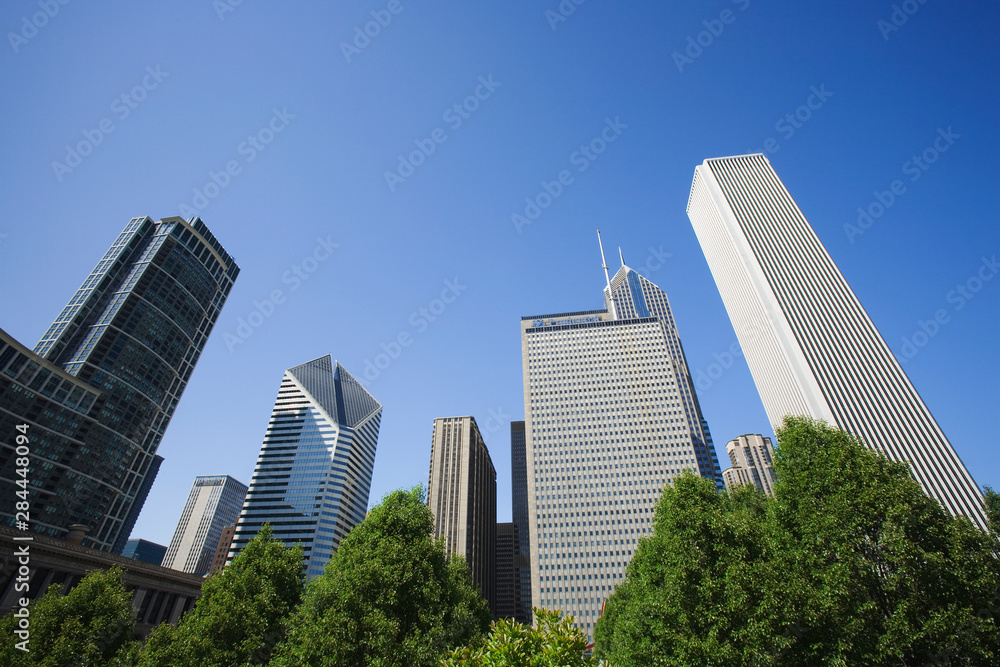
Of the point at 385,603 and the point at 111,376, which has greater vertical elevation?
the point at 111,376

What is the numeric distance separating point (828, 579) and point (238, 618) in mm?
28491

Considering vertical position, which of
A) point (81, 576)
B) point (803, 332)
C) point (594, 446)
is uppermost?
point (803, 332)

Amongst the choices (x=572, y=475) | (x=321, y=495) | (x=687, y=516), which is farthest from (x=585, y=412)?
(x=687, y=516)

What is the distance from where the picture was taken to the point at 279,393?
532 ft

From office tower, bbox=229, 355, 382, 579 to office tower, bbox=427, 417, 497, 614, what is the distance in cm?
2668

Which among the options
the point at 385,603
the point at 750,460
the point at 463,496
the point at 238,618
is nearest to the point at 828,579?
the point at 385,603

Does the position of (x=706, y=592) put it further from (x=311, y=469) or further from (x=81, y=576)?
(x=311, y=469)

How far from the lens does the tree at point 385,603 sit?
1948 cm

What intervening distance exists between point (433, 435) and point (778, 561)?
6376 inches

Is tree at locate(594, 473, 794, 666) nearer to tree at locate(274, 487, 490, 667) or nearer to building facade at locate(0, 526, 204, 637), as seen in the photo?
tree at locate(274, 487, 490, 667)

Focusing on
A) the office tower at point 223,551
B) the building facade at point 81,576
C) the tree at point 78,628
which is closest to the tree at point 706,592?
the tree at point 78,628

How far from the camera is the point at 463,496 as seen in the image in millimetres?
153750

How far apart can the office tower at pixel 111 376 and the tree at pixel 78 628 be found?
75.9 m

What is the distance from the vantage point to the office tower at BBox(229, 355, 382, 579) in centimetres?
13275
